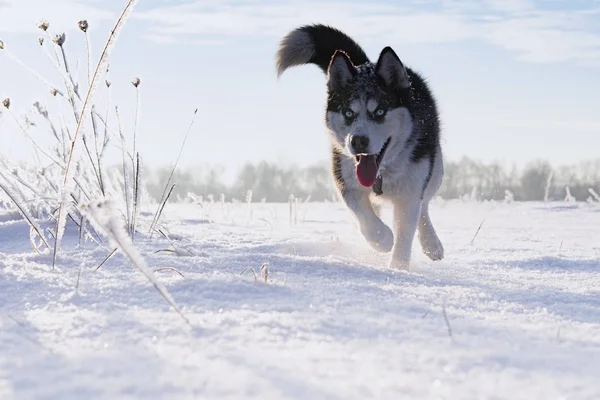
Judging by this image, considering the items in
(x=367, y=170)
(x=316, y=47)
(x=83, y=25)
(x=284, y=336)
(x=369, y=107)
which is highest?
(x=316, y=47)

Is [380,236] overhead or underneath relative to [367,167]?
underneath

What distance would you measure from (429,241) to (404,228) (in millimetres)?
705

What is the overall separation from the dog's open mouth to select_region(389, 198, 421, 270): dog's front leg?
231 mm

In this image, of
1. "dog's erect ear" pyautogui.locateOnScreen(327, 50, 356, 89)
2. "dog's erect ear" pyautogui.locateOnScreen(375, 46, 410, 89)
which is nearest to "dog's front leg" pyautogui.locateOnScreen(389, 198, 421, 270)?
"dog's erect ear" pyautogui.locateOnScreen(375, 46, 410, 89)

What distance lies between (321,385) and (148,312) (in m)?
0.57

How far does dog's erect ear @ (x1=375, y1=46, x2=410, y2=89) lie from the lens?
3965mm

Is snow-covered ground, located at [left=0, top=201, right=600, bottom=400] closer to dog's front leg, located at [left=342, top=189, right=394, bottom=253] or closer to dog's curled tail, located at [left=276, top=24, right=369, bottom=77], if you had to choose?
dog's front leg, located at [left=342, top=189, right=394, bottom=253]

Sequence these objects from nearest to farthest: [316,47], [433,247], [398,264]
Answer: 1. [398,264]
2. [433,247]
3. [316,47]

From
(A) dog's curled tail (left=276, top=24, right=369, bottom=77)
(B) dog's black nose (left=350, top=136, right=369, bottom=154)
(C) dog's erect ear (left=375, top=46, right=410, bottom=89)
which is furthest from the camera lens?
(A) dog's curled tail (left=276, top=24, right=369, bottom=77)

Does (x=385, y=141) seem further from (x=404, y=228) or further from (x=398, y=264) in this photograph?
(x=398, y=264)

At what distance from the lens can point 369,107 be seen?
3965mm

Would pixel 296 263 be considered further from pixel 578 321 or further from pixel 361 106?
pixel 361 106

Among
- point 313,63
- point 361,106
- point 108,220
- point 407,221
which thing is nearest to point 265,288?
point 108,220

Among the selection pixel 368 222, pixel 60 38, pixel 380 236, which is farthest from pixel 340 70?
pixel 60 38
